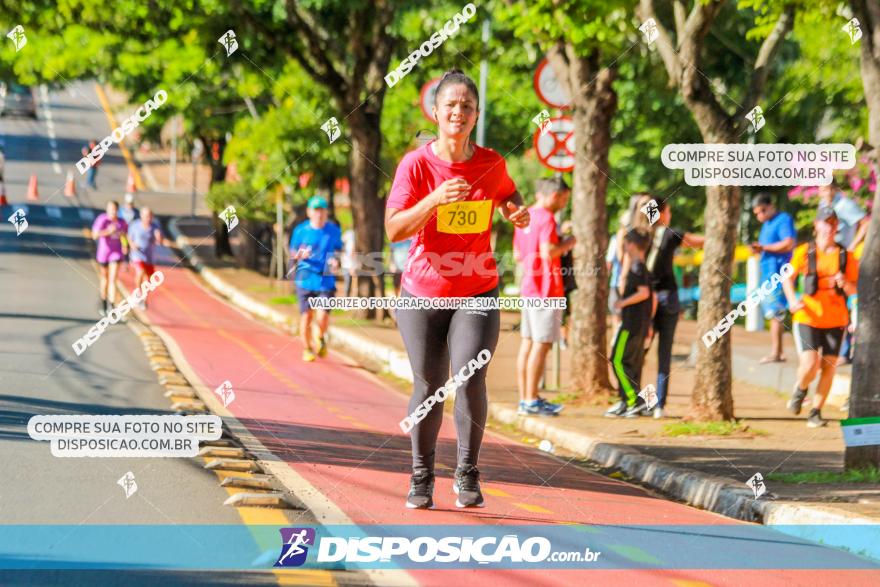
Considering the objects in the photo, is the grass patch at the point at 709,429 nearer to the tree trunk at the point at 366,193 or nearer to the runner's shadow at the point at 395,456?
the runner's shadow at the point at 395,456

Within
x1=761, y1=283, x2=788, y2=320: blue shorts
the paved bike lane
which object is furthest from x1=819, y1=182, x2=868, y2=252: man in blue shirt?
the paved bike lane

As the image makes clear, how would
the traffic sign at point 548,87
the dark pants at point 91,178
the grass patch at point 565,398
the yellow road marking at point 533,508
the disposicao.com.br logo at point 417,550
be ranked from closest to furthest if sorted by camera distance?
the disposicao.com.br logo at point 417,550 → the yellow road marking at point 533,508 → the grass patch at point 565,398 → the traffic sign at point 548,87 → the dark pants at point 91,178

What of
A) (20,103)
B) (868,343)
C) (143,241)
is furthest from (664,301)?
(20,103)

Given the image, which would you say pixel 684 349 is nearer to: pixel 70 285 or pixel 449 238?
pixel 70 285

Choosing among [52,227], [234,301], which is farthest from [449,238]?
[52,227]

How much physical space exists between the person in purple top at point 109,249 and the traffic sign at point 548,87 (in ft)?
27.1

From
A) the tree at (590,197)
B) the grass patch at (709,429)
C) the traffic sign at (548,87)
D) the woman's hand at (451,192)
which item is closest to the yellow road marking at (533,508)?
the woman's hand at (451,192)

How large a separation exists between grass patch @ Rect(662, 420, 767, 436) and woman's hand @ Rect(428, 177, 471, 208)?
602cm

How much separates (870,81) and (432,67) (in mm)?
17072

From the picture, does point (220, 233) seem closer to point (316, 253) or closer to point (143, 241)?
point (143, 241)

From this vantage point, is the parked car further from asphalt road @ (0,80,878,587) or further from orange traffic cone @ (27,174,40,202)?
asphalt road @ (0,80,878,587)

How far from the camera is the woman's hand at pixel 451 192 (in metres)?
6.62

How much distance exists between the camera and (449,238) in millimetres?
7035

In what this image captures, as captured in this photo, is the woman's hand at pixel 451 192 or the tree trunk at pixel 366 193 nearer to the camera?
the woman's hand at pixel 451 192
